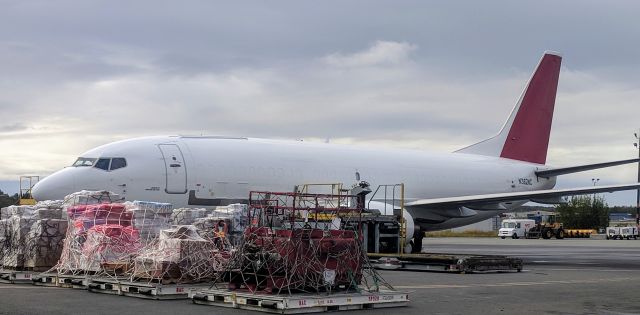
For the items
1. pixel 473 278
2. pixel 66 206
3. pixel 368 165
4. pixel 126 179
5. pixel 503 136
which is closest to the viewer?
pixel 66 206

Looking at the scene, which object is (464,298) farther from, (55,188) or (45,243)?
(55,188)

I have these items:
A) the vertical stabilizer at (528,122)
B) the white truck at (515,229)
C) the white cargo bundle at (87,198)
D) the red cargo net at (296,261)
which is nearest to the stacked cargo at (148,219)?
the white cargo bundle at (87,198)

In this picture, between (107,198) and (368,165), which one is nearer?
(107,198)

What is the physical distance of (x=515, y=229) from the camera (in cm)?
7362

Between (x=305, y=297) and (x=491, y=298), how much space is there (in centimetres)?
395

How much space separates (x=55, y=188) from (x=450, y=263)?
11.6 meters

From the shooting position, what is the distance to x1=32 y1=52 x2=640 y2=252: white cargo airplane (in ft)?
77.9

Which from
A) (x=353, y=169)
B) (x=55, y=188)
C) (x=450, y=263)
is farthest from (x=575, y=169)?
(x=55, y=188)

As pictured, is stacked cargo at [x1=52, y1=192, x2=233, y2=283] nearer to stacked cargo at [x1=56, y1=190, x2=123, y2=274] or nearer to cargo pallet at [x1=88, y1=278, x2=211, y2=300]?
stacked cargo at [x1=56, y1=190, x2=123, y2=274]

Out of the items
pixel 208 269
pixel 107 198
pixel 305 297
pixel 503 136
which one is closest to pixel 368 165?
pixel 503 136

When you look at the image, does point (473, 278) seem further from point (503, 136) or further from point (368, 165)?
point (503, 136)

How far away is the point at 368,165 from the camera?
2989 centimetres

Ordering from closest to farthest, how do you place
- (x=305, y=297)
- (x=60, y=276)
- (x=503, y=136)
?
(x=305, y=297) → (x=60, y=276) → (x=503, y=136)

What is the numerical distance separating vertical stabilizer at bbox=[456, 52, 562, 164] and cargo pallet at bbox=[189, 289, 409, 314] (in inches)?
972
